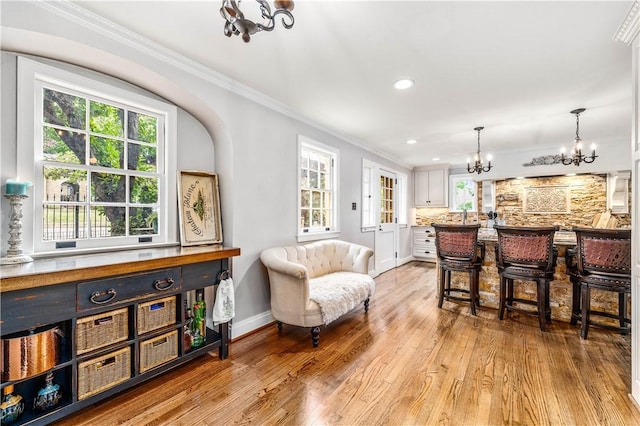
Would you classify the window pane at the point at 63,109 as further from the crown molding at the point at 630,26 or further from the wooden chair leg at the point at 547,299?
the wooden chair leg at the point at 547,299

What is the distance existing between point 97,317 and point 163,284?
1.30ft

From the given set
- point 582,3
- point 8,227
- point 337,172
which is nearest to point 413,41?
point 582,3

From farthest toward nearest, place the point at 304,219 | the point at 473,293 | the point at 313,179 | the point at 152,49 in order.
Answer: the point at 313,179, the point at 304,219, the point at 473,293, the point at 152,49

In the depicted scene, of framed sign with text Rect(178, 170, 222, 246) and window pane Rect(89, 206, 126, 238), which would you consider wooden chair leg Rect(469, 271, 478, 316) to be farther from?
window pane Rect(89, 206, 126, 238)

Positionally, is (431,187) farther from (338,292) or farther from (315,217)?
(338,292)

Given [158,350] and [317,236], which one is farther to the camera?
[317,236]

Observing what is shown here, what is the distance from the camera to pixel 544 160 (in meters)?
5.26

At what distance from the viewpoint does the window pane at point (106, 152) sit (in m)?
2.18

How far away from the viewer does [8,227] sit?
1.77 meters

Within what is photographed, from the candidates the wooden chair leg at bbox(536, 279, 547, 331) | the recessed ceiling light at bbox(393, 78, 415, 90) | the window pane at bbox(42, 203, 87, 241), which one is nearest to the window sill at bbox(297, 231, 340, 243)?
the recessed ceiling light at bbox(393, 78, 415, 90)

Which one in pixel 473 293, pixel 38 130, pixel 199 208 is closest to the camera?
pixel 38 130

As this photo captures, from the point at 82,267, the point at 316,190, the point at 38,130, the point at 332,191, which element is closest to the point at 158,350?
the point at 82,267

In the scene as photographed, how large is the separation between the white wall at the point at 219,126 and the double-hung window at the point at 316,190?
0.15 m

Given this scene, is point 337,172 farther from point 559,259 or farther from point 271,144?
point 559,259
